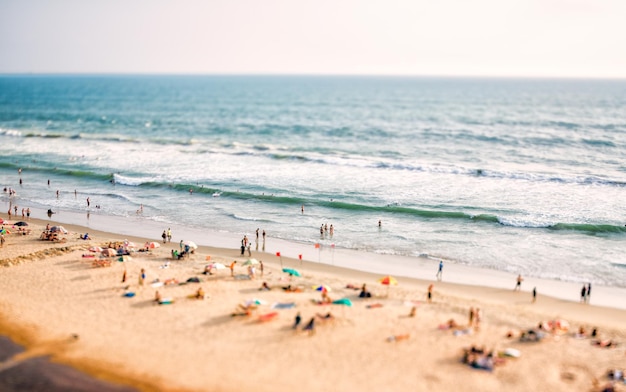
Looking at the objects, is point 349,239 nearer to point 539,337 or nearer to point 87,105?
point 539,337

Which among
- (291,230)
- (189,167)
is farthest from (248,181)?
(291,230)

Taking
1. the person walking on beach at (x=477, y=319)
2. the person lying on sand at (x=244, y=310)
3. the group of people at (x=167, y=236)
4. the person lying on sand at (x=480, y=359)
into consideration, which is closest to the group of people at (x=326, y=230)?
the group of people at (x=167, y=236)

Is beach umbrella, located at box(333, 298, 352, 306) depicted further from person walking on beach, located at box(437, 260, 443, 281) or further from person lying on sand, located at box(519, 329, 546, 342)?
person lying on sand, located at box(519, 329, 546, 342)

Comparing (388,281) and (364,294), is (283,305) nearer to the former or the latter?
(364,294)

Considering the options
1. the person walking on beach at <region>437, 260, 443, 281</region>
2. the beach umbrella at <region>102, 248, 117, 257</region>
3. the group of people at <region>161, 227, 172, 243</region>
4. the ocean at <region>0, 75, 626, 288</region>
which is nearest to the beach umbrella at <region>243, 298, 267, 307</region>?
the ocean at <region>0, 75, 626, 288</region>

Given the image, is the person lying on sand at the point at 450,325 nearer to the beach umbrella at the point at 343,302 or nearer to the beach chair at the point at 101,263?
the beach umbrella at the point at 343,302

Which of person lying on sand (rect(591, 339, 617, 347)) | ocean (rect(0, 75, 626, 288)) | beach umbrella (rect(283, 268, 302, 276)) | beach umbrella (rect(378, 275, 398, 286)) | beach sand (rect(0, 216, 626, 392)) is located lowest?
beach sand (rect(0, 216, 626, 392))
